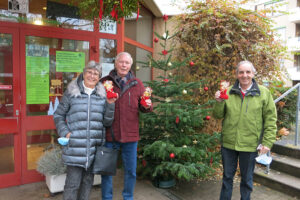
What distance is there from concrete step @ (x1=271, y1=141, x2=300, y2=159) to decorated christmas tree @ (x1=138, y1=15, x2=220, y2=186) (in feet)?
5.64

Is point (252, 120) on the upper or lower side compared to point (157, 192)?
upper

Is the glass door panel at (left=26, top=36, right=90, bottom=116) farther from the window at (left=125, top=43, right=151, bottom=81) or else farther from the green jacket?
the green jacket

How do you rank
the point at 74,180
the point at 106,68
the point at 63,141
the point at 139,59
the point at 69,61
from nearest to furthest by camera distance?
the point at 63,141 < the point at 74,180 < the point at 69,61 < the point at 106,68 < the point at 139,59

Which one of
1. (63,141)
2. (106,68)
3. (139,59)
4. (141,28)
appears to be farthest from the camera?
(141,28)

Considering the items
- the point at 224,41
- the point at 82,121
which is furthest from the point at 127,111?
the point at 224,41

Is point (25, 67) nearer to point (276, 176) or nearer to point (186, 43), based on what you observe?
point (186, 43)

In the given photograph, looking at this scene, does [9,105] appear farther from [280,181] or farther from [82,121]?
[280,181]

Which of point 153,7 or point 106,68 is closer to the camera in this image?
point 106,68

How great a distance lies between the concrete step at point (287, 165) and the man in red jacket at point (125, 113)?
2855 mm

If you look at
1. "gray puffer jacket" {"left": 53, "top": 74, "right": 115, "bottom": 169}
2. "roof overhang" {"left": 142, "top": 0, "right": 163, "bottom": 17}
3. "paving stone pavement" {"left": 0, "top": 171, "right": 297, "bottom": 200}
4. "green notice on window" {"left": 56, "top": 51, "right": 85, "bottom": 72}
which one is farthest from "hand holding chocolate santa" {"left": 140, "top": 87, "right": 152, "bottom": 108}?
"roof overhang" {"left": 142, "top": 0, "right": 163, "bottom": 17}

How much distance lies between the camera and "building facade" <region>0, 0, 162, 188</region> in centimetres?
340

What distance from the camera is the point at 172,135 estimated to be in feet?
11.5

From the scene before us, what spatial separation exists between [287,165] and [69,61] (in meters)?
4.16

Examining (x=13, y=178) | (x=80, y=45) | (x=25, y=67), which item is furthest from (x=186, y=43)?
(x=13, y=178)
